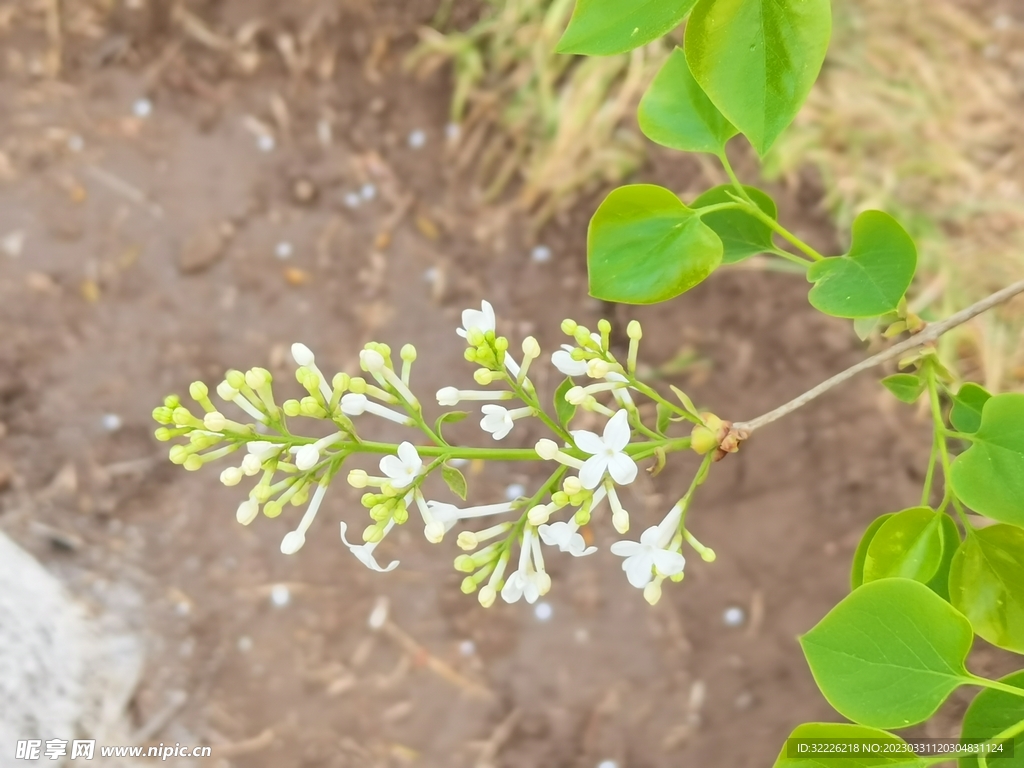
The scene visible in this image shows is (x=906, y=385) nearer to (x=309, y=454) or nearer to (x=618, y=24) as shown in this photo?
(x=618, y=24)

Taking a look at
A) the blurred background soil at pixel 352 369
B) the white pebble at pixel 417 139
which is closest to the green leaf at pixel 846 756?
the blurred background soil at pixel 352 369

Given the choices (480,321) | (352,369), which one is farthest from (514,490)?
(480,321)

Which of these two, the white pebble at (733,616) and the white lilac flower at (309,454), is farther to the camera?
the white pebble at (733,616)

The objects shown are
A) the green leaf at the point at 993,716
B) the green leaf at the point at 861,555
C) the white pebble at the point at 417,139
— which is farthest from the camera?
the white pebble at the point at 417,139

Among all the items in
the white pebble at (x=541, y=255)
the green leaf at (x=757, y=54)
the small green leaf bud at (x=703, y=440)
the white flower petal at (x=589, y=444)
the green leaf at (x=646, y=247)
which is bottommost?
the white pebble at (x=541, y=255)

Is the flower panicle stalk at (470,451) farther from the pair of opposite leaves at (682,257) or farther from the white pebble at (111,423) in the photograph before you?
the white pebble at (111,423)

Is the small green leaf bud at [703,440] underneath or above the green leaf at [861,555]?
above
